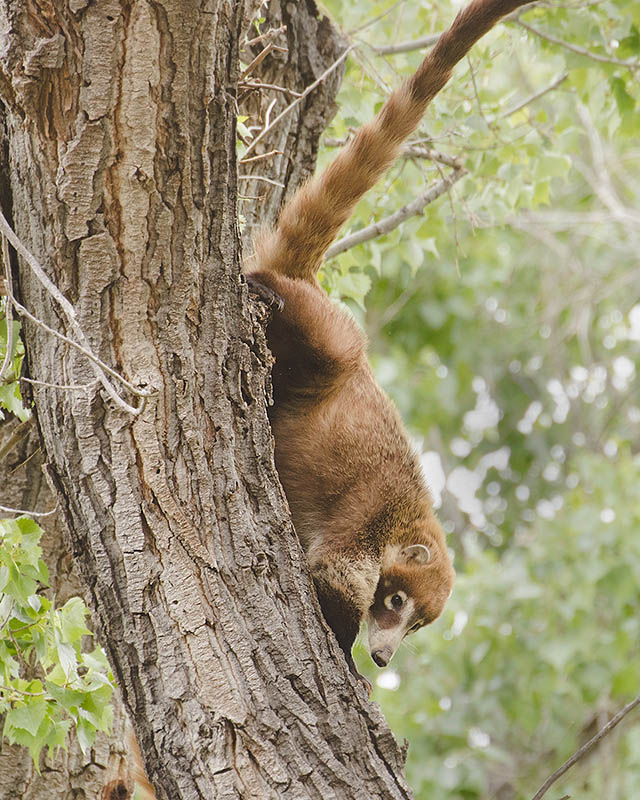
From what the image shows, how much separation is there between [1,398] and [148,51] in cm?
86

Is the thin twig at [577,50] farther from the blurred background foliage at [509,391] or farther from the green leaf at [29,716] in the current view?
the green leaf at [29,716]

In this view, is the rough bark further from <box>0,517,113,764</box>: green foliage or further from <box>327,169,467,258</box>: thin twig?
<box>0,517,113,764</box>: green foliage

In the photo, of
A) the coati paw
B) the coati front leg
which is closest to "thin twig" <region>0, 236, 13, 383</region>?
the coati paw

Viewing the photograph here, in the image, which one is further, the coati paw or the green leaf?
the coati paw

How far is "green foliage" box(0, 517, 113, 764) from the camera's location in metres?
2.28

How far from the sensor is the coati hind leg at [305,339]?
9.02ft

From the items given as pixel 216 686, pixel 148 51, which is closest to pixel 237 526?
pixel 216 686

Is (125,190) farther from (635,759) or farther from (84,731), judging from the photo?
(635,759)

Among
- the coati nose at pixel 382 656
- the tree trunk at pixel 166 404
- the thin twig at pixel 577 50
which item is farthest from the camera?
the thin twig at pixel 577 50

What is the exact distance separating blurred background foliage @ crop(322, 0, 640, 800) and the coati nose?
3.90 feet

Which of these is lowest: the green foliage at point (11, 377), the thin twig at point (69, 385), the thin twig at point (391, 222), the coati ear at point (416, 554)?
the coati ear at point (416, 554)

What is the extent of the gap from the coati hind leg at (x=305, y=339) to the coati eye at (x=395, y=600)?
0.70 m

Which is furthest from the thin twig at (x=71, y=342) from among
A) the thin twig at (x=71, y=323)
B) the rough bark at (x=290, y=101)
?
the rough bark at (x=290, y=101)

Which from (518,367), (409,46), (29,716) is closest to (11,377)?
(29,716)
